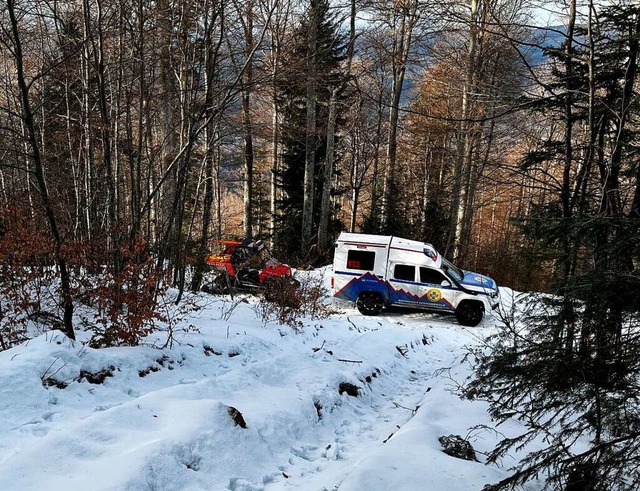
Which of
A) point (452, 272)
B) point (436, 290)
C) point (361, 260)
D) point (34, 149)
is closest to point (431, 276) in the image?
point (436, 290)

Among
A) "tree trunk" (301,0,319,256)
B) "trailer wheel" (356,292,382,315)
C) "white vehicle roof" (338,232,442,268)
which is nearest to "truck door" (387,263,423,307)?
"white vehicle roof" (338,232,442,268)

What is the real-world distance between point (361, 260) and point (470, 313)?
134 inches

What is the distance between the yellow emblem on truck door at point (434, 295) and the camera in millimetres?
11875

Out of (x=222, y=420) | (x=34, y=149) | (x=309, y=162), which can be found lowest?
(x=222, y=420)

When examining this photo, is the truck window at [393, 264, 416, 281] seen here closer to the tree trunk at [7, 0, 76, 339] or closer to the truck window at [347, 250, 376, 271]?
the truck window at [347, 250, 376, 271]

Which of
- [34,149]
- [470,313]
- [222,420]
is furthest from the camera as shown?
[470,313]

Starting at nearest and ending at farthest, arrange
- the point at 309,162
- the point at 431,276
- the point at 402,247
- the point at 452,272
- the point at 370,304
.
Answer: the point at 431,276 → the point at 402,247 → the point at 452,272 → the point at 370,304 → the point at 309,162

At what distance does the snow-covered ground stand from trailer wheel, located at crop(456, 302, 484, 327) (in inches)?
199

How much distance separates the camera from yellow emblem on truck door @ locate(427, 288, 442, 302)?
11.9 m

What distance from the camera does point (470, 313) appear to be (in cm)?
1178

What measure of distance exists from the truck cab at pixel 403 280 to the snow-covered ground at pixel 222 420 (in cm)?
495

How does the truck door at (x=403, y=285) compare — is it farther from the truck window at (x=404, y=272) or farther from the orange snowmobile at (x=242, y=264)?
the orange snowmobile at (x=242, y=264)

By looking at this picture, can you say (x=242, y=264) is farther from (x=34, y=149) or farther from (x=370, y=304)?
(x=34, y=149)

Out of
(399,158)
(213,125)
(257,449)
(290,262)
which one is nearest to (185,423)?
(257,449)
